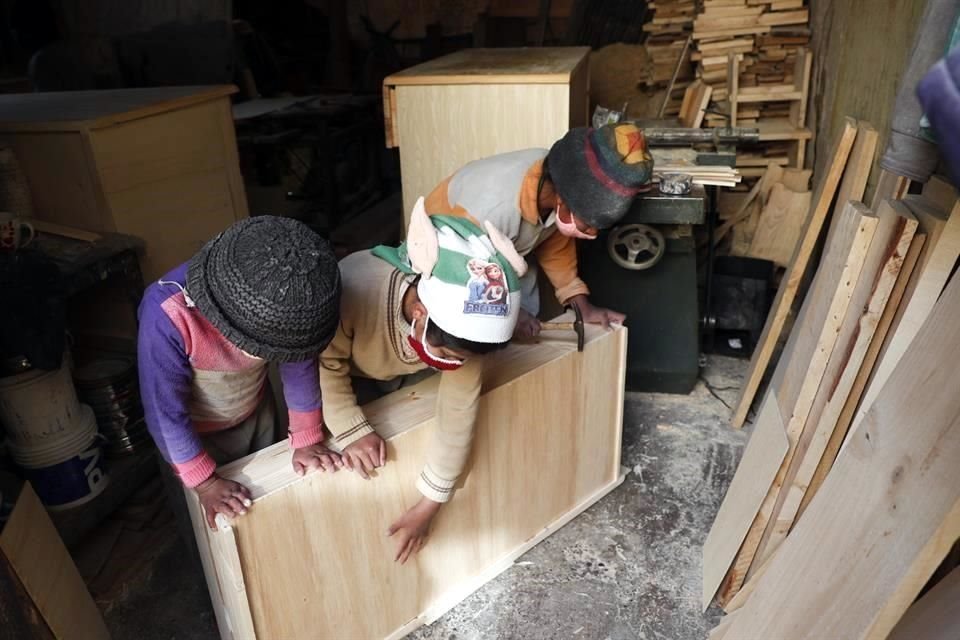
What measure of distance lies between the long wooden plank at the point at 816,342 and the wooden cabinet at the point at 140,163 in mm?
2427

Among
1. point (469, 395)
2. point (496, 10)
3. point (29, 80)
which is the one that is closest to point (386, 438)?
point (469, 395)

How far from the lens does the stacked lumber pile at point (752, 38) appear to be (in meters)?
4.08

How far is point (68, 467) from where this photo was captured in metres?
2.36

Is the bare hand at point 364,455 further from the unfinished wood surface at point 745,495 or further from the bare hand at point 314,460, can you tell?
the unfinished wood surface at point 745,495

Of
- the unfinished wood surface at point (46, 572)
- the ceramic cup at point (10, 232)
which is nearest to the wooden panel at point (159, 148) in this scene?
the ceramic cup at point (10, 232)

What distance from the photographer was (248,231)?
1.32 meters

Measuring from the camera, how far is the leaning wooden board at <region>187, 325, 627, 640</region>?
1.57 meters

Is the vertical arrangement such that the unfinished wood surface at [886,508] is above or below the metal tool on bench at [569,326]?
above

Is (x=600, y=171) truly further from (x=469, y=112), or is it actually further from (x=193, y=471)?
(x=193, y=471)

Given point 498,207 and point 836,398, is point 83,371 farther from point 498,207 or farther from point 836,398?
point 836,398

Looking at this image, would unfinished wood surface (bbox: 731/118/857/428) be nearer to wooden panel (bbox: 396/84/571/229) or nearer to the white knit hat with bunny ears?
wooden panel (bbox: 396/84/571/229)

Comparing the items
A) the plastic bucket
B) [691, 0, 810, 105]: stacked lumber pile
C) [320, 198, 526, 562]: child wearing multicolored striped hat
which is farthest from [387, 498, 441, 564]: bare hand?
Answer: [691, 0, 810, 105]: stacked lumber pile

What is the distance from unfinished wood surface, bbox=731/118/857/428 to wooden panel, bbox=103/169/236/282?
250 cm

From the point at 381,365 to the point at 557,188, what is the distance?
801 mm
